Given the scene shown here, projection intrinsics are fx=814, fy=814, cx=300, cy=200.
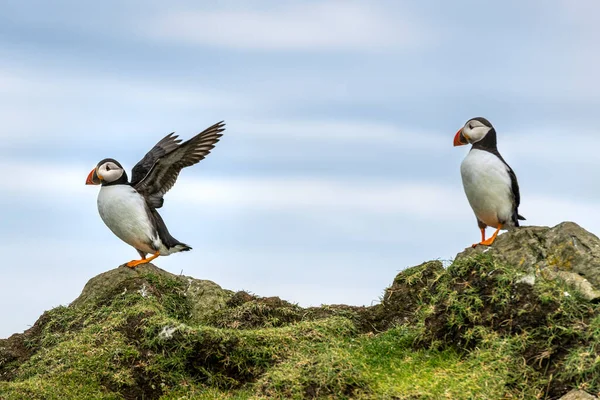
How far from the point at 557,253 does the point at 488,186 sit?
2007mm

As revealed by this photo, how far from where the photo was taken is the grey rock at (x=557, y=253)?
8727mm

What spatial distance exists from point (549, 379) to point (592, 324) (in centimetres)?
71

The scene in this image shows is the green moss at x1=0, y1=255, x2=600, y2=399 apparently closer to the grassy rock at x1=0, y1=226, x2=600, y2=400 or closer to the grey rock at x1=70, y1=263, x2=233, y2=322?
the grassy rock at x1=0, y1=226, x2=600, y2=400

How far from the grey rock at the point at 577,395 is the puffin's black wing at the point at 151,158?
788cm

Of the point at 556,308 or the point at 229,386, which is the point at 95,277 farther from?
the point at 556,308

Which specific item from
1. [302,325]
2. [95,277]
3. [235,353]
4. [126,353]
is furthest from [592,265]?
[95,277]

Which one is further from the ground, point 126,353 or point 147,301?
point 147,301

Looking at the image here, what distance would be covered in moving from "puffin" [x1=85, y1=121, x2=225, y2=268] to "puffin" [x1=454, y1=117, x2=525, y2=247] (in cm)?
445

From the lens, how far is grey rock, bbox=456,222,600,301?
8.73 meters

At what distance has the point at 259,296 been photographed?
10.9 metres

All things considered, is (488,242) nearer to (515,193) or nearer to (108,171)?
(515,193)

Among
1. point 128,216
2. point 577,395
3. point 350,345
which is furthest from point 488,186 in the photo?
point 128,216

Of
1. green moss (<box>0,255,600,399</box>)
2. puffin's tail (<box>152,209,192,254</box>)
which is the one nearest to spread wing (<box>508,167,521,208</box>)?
green moss (<box>0,255,600,399</box>)

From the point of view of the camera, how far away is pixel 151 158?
13.7 metres
